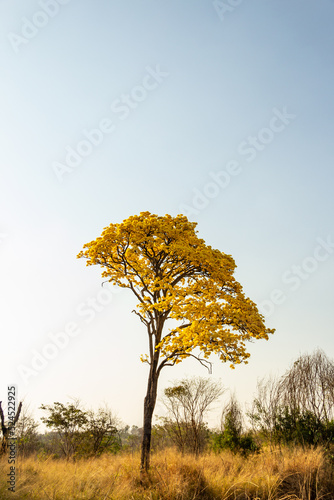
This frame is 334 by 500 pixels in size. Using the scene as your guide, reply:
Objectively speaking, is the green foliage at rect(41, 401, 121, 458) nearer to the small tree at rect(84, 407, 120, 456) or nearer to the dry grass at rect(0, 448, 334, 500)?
the small tree at rect(84, 407, 120, 456)

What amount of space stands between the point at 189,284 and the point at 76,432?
15.4m

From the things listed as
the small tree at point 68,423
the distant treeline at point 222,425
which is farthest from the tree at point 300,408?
the small tree at point 68,423

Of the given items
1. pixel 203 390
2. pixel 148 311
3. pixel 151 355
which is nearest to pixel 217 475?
pixel 151 355

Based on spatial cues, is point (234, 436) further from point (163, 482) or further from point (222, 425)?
point (163, 482)

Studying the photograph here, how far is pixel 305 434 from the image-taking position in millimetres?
15273

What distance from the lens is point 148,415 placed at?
10.6m

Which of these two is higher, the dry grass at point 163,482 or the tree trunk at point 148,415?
the tree trunk at point 148,415

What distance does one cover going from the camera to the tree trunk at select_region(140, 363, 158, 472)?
9932 millimetres

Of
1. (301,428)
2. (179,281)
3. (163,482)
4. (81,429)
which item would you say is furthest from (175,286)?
(81,429)

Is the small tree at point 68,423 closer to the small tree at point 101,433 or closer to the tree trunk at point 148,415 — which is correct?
the small tree at point 101,433

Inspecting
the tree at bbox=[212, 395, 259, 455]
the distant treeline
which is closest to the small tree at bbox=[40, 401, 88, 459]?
the distant treeline

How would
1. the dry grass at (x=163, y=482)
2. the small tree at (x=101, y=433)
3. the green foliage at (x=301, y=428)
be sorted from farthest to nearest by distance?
1. the small tree at (x=101, y=433)
2. the green foliage at (x=301, y=428)
3. the dry grass at (x=163, y=482)

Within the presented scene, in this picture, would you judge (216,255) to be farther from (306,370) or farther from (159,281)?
(306,370)

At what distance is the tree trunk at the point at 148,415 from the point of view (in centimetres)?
993
